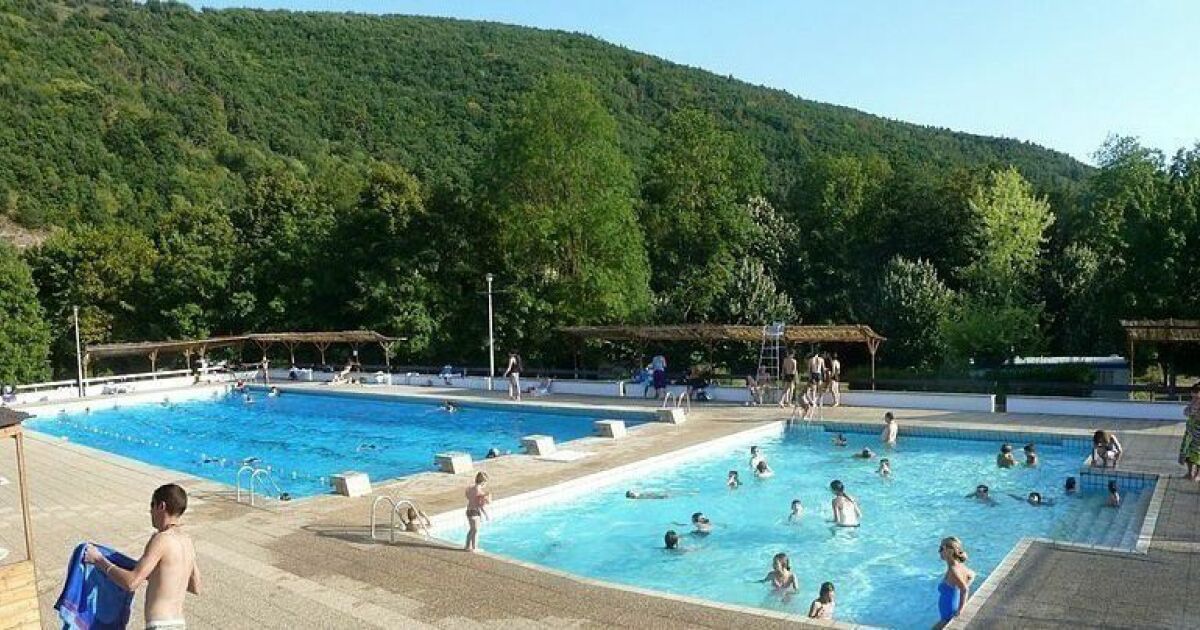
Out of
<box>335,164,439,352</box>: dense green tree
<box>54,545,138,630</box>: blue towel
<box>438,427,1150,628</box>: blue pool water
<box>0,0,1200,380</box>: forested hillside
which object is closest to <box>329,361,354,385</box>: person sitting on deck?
<box>335,164,439,352</box>: dense green tree

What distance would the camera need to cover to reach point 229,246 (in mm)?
41531

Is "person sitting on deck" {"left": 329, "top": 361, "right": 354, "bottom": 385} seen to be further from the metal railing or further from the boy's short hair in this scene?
the boy's short hair

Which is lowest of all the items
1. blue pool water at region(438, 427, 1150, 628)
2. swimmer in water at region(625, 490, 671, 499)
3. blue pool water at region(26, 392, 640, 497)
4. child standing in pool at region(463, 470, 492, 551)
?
blue pool water at region(26, 392, 640, 497)

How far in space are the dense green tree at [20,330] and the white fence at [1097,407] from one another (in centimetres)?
3681

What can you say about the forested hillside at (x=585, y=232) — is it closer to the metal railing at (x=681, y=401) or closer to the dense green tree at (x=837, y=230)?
the dense green tree at (x=837, y=230)

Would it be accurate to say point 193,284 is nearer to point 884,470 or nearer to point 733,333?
point 733,333

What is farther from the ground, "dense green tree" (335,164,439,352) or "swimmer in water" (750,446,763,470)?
"dense green tree" (335,164,439,352)

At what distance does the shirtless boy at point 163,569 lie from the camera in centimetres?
464

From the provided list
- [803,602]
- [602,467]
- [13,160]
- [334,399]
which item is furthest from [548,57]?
[803,602]

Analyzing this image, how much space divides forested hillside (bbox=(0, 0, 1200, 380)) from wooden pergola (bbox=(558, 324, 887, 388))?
422cm

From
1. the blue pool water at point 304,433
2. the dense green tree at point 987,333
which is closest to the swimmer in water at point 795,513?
the blue pool water at point 304,433

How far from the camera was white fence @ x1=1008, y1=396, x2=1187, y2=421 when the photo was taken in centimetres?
1767

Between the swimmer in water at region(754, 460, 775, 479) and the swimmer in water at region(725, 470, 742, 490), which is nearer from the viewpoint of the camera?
the swimmer in water at region(725, 470, 742, 490)

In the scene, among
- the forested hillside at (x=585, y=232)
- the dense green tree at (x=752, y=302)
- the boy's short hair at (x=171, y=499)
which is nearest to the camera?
the boy's short hair at (x=171, y=499)
